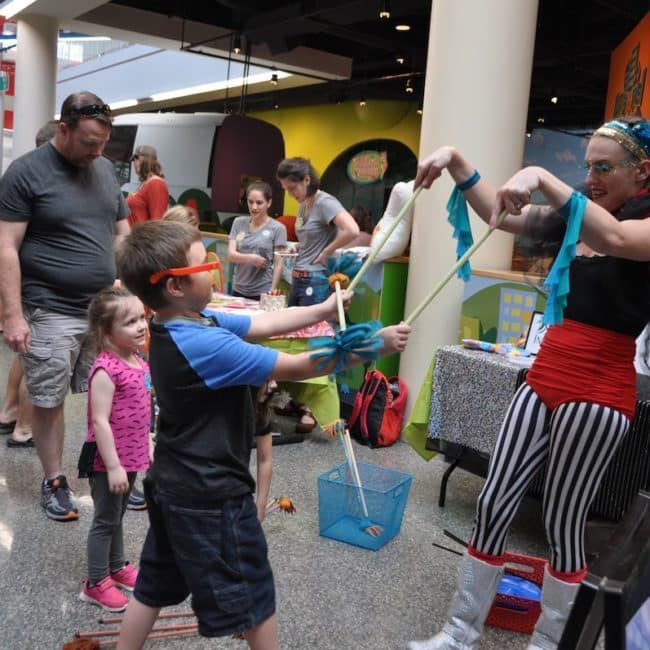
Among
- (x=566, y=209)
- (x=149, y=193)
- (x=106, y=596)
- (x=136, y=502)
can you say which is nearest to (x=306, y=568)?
(x=106, y=596)

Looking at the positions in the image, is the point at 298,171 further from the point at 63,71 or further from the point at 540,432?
the point at 63,71

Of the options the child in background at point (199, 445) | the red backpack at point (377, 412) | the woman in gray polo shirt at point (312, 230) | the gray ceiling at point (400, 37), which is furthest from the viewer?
the gray ceiling at point (400, 37)

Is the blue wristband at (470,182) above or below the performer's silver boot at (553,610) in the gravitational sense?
above

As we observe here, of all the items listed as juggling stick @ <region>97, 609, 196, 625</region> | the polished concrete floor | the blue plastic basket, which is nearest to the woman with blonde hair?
the polished concrete floor

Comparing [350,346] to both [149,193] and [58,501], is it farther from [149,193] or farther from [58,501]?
[149,193]

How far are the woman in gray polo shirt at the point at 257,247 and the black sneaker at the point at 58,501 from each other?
2.14 meters

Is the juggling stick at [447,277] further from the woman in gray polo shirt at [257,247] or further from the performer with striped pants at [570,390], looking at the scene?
the woman in gray polo shirt at [257,247]

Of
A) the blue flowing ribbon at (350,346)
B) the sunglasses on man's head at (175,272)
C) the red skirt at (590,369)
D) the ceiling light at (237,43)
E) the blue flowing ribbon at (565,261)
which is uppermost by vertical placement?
the ceiling light at (237,43)

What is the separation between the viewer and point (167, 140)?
11.6 metres

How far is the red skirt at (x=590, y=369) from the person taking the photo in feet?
6.47

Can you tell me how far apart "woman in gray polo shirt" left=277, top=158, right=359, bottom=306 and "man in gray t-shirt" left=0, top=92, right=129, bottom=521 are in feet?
5.32

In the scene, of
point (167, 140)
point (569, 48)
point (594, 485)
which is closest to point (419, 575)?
point (594, 485)

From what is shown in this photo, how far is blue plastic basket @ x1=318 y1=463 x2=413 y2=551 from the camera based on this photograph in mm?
3049

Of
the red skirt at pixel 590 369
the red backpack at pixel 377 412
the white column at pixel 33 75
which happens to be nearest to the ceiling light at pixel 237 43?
the white column at pixel 33 75
